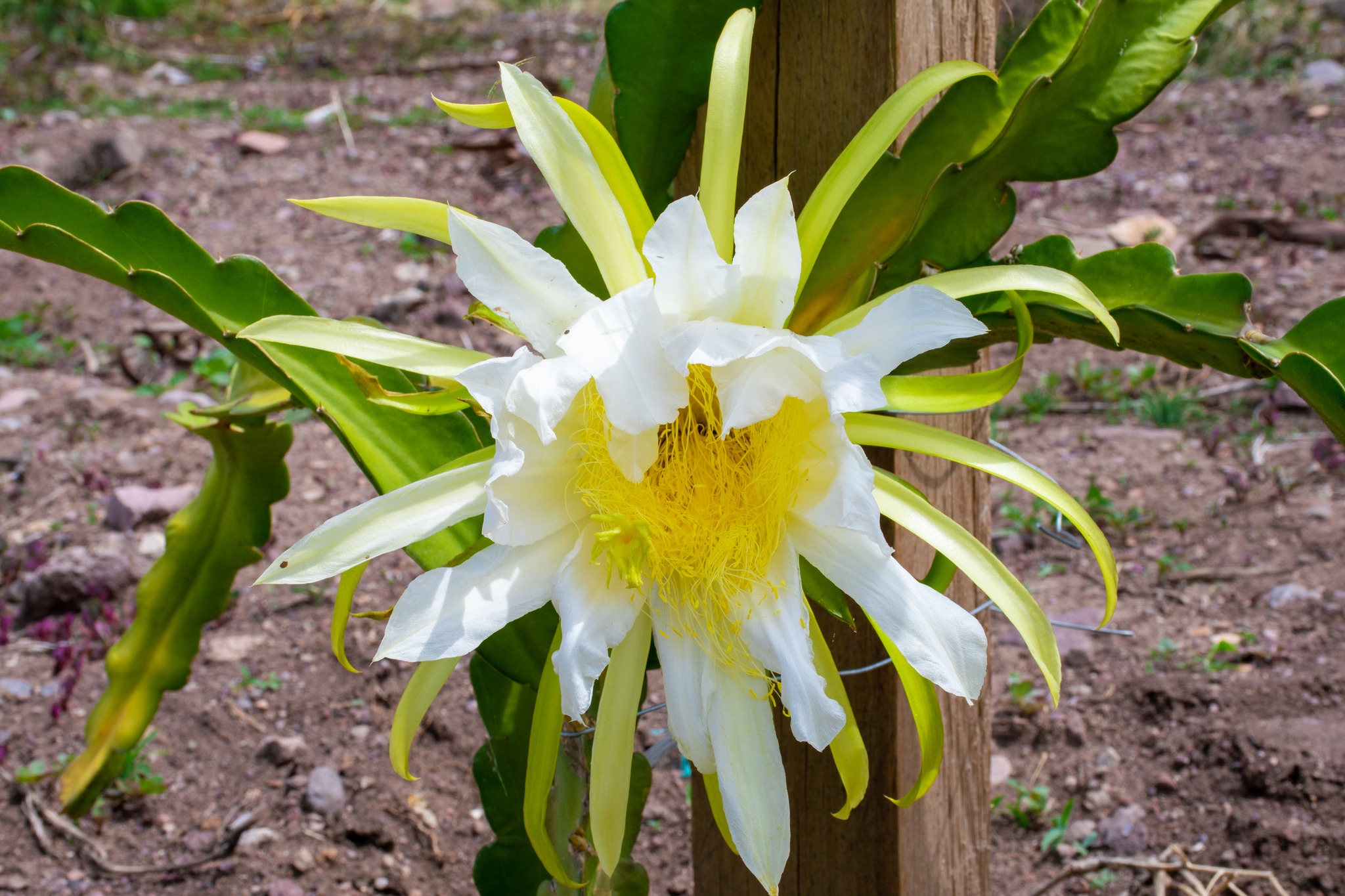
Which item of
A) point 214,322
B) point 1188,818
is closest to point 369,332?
point 214,322

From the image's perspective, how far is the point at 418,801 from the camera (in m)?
1.65

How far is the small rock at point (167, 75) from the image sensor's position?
4.76 metres

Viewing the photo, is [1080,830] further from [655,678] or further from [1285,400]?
[1285,400]

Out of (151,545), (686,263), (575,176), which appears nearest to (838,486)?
(686,263)

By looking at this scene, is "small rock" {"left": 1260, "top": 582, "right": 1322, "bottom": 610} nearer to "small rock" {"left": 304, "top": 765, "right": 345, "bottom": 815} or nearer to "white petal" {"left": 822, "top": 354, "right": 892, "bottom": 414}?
"white petal" {"left": 822, "top": 354, "right": 892, "bottom": 414}

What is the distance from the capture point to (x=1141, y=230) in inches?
120

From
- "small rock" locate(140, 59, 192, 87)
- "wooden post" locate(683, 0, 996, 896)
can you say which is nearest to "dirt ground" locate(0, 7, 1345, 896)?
"wooden post" locate(683, 0, 996, 896)

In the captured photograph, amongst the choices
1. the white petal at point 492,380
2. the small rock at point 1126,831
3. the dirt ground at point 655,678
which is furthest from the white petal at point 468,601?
the small rock at point 1126,831

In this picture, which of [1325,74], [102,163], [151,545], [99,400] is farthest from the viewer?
[1325,74]

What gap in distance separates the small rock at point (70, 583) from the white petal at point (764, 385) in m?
1.86

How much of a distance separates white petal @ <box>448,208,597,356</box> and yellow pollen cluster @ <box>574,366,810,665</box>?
53 mm

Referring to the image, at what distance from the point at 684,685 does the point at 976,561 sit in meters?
0.22

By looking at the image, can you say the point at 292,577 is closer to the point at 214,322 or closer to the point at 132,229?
the point at 214,322

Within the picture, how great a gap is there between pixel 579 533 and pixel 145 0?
6.45 m
